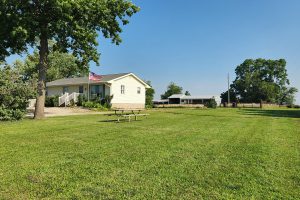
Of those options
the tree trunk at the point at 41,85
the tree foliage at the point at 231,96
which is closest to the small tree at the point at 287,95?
the tree foliage at the point at 231,96

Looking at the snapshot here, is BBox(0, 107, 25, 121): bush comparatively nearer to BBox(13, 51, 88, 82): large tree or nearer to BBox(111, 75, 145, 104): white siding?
BBox(111, 75, 145, 104): white siding

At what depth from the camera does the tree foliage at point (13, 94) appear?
1554cm

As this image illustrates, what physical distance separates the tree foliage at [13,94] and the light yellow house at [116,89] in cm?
1680

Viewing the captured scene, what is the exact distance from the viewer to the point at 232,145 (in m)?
8.23

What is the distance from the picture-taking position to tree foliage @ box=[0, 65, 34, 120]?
15.5 metres

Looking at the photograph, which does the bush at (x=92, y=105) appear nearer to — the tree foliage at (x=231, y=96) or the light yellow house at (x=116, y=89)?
the light yellow house at (x=116, y=89)

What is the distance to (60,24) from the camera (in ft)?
A: 54.0

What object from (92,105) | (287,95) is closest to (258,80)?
(287,95)

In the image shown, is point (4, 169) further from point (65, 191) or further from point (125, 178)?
point (125, 178)

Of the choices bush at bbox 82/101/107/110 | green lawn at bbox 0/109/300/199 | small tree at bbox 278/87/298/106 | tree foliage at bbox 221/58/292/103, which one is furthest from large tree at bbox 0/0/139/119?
small tree at bbox 278/87/298/106

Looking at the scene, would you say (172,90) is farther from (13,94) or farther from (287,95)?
(13,94)

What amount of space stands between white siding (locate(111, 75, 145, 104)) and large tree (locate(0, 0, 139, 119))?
48.8 ft

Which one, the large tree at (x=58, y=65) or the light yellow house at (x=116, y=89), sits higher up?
the large tree at (x=58, y=65)

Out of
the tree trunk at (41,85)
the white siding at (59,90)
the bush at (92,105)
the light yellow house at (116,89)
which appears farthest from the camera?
the white siding at (59,90)
